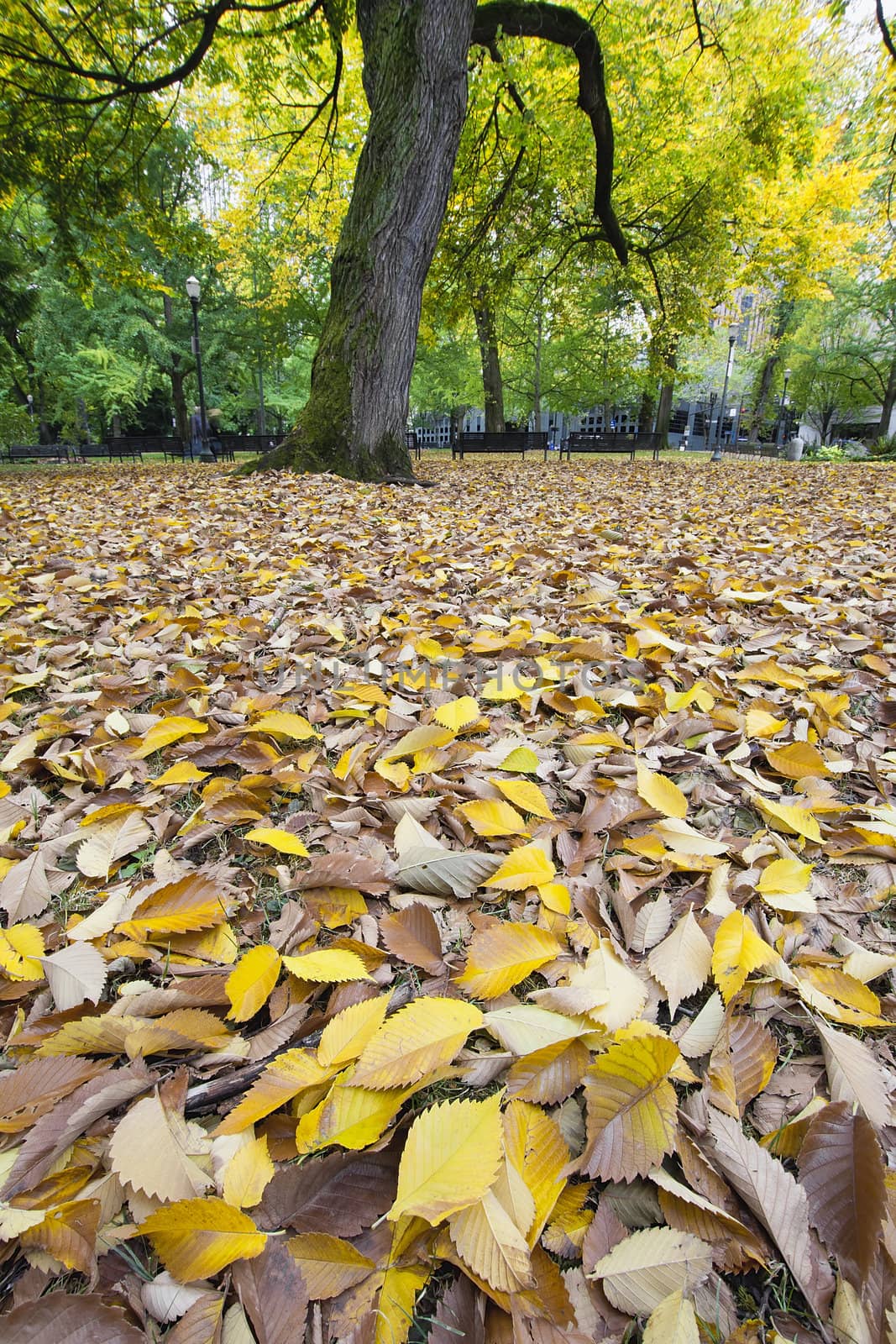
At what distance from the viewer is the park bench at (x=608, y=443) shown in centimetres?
1652

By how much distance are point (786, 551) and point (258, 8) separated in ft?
32.8

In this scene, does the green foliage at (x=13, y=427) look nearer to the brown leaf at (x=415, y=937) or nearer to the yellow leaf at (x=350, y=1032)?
the brown leaf at (x=415, y=937)

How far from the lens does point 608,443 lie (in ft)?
55.5

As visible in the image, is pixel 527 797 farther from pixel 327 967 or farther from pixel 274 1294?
pixel 274 1294

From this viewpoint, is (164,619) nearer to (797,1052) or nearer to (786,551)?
(797,1052)

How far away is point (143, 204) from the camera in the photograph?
1041 cm

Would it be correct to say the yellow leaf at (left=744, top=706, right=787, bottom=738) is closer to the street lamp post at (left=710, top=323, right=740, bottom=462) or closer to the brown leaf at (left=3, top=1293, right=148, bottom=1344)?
the brown leaf at (left=3, top=1293, right=148, bottom=1344)

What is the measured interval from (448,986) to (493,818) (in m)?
0.42

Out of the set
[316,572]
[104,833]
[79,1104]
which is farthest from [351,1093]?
[316,572]

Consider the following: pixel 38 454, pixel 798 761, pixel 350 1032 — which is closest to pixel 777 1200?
pixel 350 1032

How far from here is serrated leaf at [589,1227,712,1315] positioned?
25.8 inches

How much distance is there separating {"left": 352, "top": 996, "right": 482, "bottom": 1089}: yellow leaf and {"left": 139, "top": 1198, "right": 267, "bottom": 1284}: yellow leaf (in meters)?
0.19

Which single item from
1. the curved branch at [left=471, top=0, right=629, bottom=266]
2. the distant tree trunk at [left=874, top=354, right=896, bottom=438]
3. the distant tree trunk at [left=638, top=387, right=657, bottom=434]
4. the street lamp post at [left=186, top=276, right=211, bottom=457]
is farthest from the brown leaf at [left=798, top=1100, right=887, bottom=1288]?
the distant tree trunk at [left=874, top=354, right=896, bottom=438]

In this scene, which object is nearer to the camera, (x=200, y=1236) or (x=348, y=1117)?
(x=200, y=1236)
